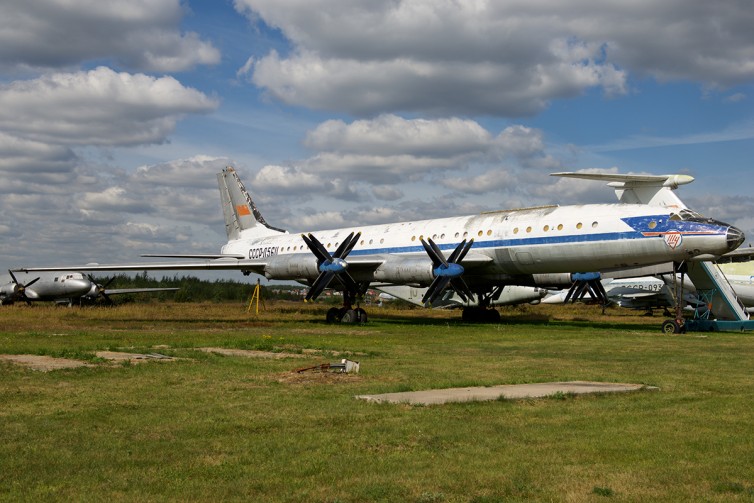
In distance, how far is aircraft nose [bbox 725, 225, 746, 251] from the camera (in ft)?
73.2

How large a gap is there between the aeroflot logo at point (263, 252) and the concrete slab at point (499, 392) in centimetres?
2723

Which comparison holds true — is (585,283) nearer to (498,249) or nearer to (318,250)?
(498,249)

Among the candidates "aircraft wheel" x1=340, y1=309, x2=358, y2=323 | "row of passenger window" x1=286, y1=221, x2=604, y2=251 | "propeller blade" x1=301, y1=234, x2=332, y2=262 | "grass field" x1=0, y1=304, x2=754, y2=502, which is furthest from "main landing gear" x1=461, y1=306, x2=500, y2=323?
"grass field" x1=0, y1=304, x2=754, y2=502

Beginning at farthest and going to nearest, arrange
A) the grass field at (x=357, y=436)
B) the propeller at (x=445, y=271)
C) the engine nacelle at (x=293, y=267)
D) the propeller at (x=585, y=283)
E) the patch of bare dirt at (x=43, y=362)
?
the propeller at (x=585, y=283), the engine nacelle at (x=293, y=267), the propeller at (x=445, y=271), the patch of bare dirt at (x=43, y=362), the grass field at (x=357, y=436)

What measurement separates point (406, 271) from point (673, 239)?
9.36 m

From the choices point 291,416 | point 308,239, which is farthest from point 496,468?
point 308,239

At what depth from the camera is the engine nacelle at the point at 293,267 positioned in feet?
96.9

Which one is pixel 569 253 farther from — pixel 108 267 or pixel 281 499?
pixel 281 499

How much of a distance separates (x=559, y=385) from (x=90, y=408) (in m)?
5.83

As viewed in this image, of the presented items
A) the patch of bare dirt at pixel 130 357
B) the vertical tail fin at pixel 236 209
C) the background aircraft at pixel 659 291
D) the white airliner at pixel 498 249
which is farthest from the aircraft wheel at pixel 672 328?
the vertical tail fin at pixel 236 209

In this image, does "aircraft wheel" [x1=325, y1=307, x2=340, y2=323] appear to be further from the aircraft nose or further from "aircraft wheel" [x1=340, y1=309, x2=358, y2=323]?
the aircraft nose

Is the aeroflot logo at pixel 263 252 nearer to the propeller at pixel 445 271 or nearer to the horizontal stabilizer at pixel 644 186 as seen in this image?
the propeller at pixel 445 271

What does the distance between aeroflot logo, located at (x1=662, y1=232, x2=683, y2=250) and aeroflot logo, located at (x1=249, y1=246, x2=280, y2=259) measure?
62.5 ft

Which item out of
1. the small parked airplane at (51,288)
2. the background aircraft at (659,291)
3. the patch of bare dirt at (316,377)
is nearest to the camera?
the patch of bare dirt at (316,377)
